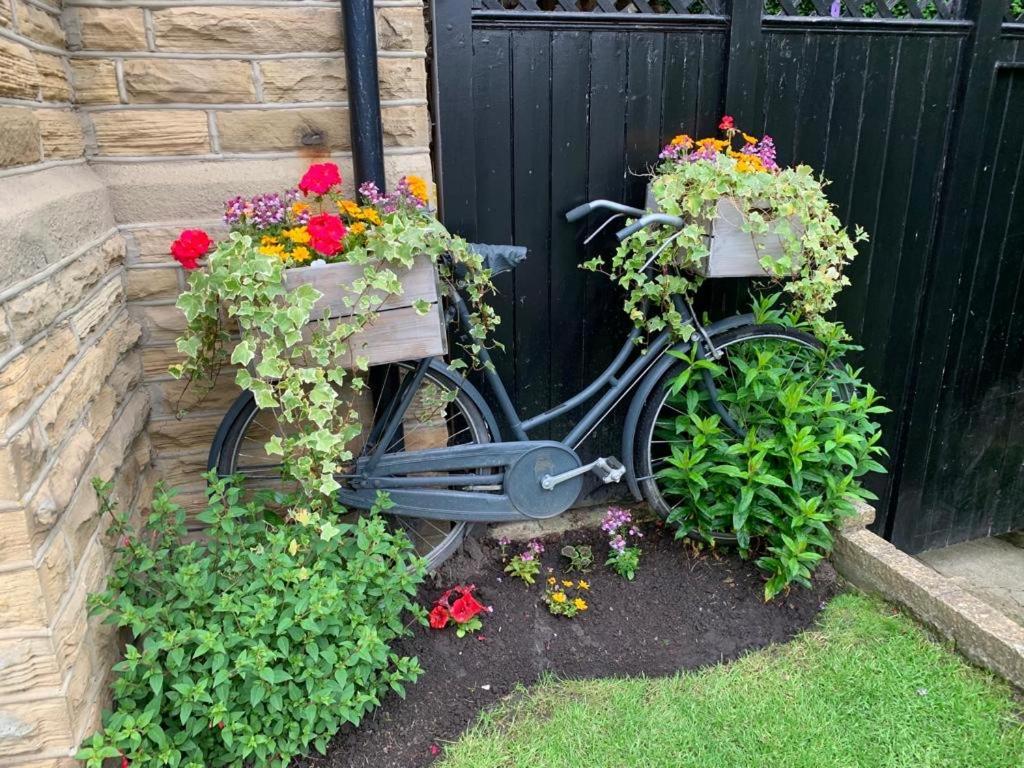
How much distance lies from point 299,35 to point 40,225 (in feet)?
A: 3.17

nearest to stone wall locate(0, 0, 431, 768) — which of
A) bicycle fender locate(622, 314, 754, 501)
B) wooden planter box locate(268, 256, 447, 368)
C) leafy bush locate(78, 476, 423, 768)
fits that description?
leafy bush locate(78, 476, 423, 768)

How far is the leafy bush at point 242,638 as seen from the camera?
178 centimetres

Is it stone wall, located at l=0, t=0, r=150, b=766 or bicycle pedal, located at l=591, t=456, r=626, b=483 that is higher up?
stone wall, located at l=0, t=0, r=150, b=766

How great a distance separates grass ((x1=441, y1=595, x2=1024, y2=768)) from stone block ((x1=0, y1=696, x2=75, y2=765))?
2.97 ft

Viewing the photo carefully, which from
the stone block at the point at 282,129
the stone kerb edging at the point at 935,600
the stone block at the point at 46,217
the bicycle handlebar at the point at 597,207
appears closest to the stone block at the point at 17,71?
the stone block at the point at 46,217

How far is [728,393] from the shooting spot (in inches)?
109

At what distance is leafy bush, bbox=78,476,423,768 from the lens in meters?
1.78

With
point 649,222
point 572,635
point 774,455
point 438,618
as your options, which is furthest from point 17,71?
point 774,455

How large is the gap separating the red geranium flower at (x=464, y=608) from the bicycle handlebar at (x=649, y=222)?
1.25 meters

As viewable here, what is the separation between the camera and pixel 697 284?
265 centimetres

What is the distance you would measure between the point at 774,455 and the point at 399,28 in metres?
1.83

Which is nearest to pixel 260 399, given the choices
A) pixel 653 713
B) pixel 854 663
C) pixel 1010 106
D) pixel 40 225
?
pixel 40 225

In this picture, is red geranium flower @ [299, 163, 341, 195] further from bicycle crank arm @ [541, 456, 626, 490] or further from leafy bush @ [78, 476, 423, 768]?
bicycle crank arm @ [541, 456, 626, 490]

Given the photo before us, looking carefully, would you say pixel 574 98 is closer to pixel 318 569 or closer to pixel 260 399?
pixel 260 399
